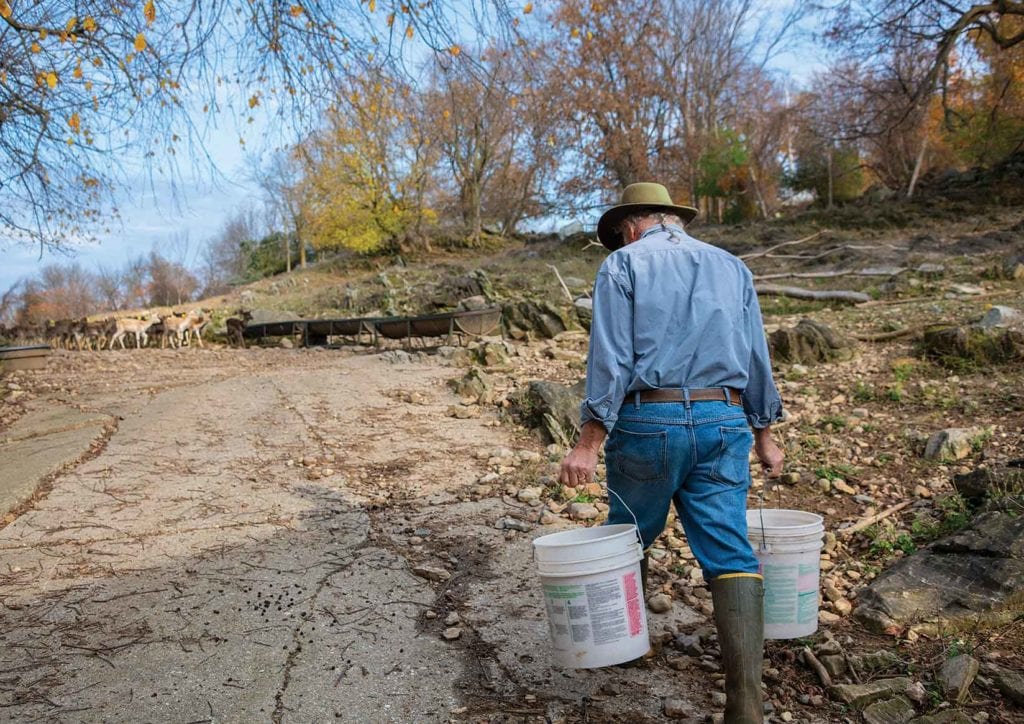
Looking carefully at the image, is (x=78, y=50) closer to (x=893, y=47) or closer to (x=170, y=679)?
(x=170, y=679)

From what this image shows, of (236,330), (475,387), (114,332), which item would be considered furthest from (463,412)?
(114,332)

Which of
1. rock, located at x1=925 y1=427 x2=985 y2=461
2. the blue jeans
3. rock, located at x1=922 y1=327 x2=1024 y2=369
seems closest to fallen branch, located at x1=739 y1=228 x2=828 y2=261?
rock, located at x1=922 y1=327 x2=1024 y2=369

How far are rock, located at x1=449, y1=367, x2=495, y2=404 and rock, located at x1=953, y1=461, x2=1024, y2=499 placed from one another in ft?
15.8

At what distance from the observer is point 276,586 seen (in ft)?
12.2

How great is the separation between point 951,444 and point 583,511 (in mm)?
2529

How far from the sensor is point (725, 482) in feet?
8.02

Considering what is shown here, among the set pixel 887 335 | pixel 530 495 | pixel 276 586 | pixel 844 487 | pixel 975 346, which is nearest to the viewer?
pixel 276 586

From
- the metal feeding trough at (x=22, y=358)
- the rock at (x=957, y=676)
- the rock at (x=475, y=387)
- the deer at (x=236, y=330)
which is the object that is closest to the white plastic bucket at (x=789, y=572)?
the rock at (x=957, y=676)

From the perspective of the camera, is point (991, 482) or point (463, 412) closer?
point (991, 482)

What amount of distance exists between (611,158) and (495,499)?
85.1ft

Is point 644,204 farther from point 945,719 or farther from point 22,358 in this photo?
point 22,358

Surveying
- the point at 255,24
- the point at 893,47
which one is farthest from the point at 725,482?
the point at 893,47

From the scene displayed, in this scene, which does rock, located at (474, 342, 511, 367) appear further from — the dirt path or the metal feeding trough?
the metal feeding trough

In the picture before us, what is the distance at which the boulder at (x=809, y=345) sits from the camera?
8.36m
